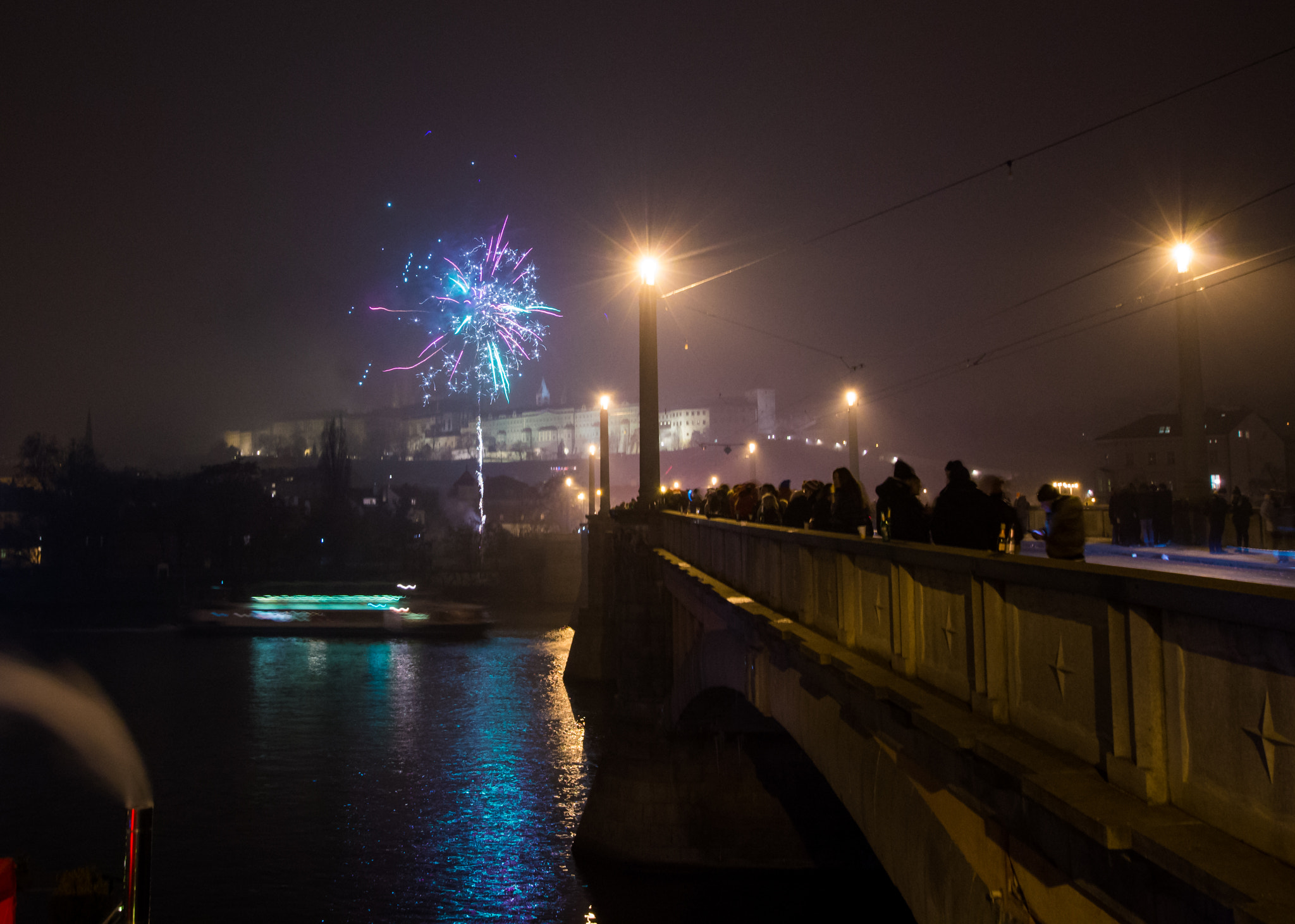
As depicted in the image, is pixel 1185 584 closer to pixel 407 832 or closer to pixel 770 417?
pixel 407 832

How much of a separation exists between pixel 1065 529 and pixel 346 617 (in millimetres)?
63618

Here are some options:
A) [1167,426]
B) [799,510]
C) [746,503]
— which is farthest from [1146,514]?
[1167,426]

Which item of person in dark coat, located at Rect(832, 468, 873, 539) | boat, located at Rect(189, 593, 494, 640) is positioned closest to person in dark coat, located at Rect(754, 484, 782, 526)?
person in dark coat, located at Rect(832, 468, 873, 539)

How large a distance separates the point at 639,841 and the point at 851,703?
530 inches

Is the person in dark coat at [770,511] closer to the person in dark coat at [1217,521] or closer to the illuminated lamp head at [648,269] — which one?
the illuminated lamp head at [648,269]

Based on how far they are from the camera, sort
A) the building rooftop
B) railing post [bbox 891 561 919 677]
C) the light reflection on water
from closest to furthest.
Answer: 1. railing post [bbox 891 561 919 677]
2. the light reflection on water
3. the building rooftop

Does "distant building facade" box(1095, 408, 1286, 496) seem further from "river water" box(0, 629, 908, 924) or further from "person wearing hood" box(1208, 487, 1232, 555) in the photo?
"person wearing hood" box(1208, 487, 1232, 555)

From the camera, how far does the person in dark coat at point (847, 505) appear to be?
9.18 metres

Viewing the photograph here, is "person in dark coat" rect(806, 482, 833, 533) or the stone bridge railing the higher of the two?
"person in dark coat" rect(806, 482, 833, 533)

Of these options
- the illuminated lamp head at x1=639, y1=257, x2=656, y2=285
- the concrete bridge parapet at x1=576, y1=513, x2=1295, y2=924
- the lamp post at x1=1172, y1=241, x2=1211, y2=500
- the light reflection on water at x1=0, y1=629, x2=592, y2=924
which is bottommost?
the light reflection on water at x1=0, y1=629, x2=592, y2=924

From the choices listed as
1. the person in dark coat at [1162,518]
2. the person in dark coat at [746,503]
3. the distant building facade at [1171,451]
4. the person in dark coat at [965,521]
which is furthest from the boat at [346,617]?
the person in dark coat at [965,521]

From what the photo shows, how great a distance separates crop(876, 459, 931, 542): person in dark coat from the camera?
7.01m

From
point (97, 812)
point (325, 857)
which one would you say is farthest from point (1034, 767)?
point (97, 812)

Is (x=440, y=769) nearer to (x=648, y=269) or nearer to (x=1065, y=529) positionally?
(x=648, y=269)
